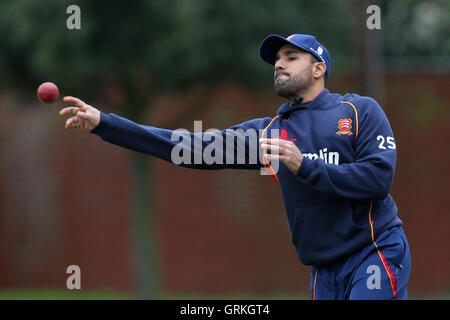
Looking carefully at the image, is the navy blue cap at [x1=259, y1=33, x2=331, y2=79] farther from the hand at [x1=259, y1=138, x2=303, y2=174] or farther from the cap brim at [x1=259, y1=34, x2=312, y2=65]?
the hand at [x1=259, y1=138, x2=303, y2=174]

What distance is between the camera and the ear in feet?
17.0

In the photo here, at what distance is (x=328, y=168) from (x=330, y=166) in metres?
0.02

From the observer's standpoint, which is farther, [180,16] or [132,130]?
[180,16]

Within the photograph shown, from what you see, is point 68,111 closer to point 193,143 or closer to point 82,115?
point 82,115

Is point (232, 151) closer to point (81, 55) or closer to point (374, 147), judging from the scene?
point (374, 147)

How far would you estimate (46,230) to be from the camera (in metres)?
14.5

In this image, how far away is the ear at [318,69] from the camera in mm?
5184

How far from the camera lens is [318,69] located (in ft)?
17.1

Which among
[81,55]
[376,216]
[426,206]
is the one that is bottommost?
[376,216]

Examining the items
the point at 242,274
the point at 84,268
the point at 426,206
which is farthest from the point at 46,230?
the point at 426,206

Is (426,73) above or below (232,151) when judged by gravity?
above

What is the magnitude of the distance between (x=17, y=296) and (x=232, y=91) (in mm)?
6026

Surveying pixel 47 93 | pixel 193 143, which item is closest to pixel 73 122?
pixel 47 93
